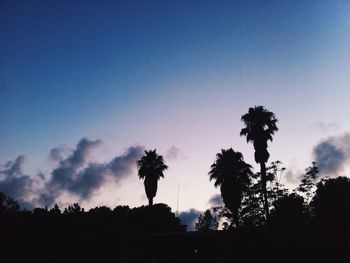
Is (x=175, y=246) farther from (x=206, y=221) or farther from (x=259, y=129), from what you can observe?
(x=206, y=221)

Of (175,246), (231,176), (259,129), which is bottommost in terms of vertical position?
(175,246)

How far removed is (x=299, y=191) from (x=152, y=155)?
76.0 feet

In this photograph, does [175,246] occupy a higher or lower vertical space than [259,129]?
lower

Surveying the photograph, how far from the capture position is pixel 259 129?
3981 centimetres

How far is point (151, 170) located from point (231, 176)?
45.9ft

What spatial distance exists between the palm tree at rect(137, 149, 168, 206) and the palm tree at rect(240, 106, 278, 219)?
14889 millimetres

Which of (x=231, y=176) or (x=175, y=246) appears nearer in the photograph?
(x=175, y=246)

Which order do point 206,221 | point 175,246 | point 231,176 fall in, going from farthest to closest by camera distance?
1. point 206,221
2. point 231,176
3. point 175,246

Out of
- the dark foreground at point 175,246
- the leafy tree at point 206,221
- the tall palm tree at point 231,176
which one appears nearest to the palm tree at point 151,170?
the tall palm tree at point 231,176

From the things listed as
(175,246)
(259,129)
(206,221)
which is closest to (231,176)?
(259,129)

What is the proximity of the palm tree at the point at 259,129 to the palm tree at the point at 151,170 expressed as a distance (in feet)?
48.8

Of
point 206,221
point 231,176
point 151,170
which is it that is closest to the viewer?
point 231,176

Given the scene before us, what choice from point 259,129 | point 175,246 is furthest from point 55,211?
point 259,129

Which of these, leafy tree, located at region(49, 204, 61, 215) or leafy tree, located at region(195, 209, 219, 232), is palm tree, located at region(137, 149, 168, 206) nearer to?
leafy tree, located at region(49, 204, 61, 215)
